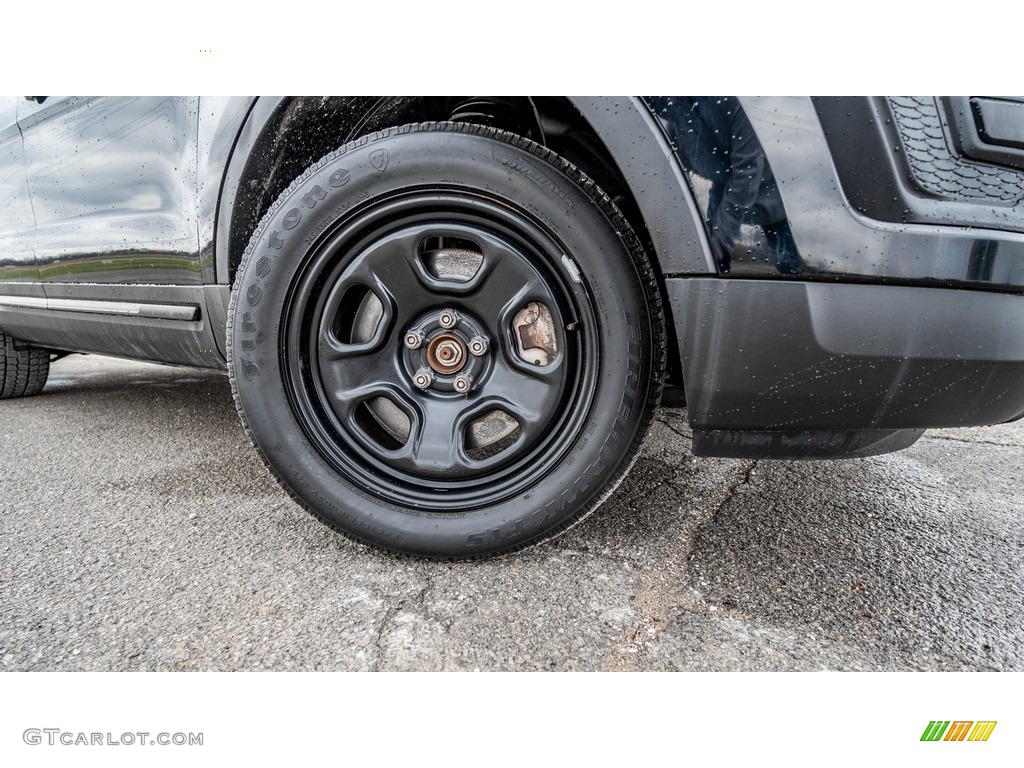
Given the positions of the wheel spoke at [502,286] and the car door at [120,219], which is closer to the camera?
the wheel spoke at [502,286]

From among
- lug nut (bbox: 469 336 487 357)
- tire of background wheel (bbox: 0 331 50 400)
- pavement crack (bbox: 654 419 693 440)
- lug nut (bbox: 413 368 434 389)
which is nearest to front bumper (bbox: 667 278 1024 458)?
lug nut (bbox: 469 336 487 357)

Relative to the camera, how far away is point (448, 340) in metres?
1.24

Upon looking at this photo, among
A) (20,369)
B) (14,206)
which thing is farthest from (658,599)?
(20,369)

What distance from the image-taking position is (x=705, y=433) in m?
1.15

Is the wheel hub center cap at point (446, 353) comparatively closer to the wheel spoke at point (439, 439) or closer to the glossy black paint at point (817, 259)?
the wheel spoke at point (439, 439)

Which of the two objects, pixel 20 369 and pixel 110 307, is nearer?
pixel 110 307

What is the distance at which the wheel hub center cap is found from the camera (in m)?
1.24

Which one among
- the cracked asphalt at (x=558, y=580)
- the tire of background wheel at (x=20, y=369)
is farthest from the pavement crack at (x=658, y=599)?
the tire of background wheel at (x=20, y=369)

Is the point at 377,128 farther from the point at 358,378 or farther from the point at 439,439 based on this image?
the point at 439,439

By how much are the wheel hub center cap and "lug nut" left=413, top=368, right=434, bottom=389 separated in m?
0.02

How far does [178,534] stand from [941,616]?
1.67 metres
